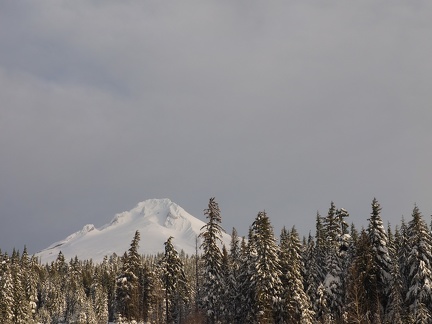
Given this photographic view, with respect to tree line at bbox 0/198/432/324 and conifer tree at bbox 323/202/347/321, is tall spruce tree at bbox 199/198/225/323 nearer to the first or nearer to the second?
tree line at bbox 0/198/432/324

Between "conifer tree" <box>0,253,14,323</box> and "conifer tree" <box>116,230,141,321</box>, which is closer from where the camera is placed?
"conifer tree" <box>116,230,141,321</box>

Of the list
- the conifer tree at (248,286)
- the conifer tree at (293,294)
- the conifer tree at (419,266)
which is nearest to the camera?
the conifer tree at (419,266)

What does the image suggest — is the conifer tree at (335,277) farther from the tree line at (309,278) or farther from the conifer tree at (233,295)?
the conifer tree at (233,295)

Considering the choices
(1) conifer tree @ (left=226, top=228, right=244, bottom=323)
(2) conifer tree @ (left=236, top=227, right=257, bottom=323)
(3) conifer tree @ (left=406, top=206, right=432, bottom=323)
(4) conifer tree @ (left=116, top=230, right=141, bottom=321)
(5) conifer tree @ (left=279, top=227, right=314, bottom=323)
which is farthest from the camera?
(4) conifer tree @ (left=116, top=230, right=141, bottom=321)

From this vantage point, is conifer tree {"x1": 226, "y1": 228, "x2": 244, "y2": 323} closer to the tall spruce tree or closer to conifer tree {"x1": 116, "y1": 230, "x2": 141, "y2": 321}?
the tall spruce tree

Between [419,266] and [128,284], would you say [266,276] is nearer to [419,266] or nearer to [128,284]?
[419,266]

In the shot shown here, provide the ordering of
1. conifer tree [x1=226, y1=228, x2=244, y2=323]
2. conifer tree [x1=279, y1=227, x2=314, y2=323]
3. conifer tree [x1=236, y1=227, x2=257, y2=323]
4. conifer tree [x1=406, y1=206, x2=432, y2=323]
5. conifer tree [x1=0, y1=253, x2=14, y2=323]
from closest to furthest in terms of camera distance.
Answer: conifer tree [x1=406, y1=206, x2=432, y2=323] < conifer tree [x1=279, y1=227, x2=314, y2=323] < conifer tree [x1=236, y1=227, x2=257, y2=323] < conifer tree [x1=226, y1=228, x2=244, y2=323] < conifer tree [x1=0, y1=253, x2=14, y2=323]

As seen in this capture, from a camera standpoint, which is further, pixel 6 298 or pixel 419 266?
pixel 6 298

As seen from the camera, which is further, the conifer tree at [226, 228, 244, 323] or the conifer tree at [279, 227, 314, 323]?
the conifer tree at [226, 228, 244, 323]

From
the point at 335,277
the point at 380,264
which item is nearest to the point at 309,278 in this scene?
the point at 335,277

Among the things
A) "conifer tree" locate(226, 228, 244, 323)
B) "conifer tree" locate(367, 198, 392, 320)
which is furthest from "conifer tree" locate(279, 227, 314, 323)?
"conifer tree" locate(226, 228, 244, 323)

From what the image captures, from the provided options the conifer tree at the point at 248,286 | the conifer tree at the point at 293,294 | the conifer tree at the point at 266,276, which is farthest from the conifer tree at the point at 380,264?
the conifer tree at the point at 248,286

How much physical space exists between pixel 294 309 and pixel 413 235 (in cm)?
1572

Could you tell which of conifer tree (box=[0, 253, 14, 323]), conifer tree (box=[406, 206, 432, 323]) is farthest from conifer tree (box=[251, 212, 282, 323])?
conifer tree (box=[0, 253, 14, 323])
